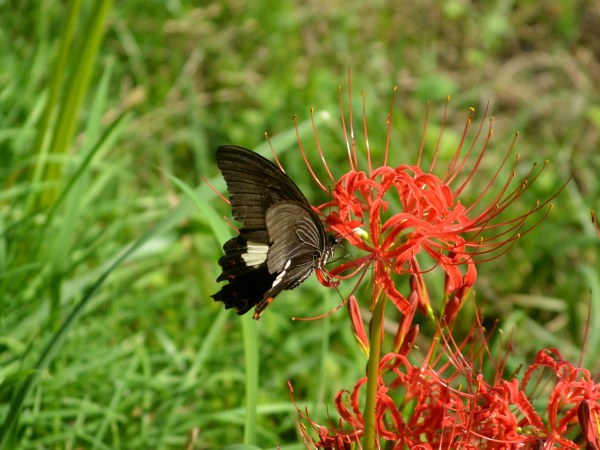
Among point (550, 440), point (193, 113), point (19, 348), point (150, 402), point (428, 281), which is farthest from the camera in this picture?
point (193, 113)

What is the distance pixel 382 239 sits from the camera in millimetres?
1430

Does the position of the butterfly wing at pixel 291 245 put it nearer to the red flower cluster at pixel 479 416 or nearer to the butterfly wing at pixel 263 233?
the butterfly wing at pixel 263 233

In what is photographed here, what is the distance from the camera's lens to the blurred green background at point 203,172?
7.91 feet

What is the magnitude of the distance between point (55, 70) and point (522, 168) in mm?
2390

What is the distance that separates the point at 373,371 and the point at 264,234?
335 mm

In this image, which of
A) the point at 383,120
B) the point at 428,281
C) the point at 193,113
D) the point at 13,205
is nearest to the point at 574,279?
the point at 428,281

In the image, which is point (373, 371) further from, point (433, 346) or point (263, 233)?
point (263, 233)

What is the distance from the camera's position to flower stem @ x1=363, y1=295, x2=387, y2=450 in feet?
4.43

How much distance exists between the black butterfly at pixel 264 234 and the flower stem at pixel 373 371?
0.67ft

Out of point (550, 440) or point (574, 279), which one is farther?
point (574, 279)

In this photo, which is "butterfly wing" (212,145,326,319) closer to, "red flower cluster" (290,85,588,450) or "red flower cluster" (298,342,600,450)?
"red flower cluster" (290,85,588,450)

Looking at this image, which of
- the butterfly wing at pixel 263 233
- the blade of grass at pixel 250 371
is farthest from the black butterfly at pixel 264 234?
the blade of grass at pixel 250 371

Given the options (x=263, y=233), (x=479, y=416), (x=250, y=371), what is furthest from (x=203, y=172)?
(x=479, y=416)

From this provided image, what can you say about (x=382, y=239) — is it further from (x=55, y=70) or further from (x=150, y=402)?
(x=55, y=70)
